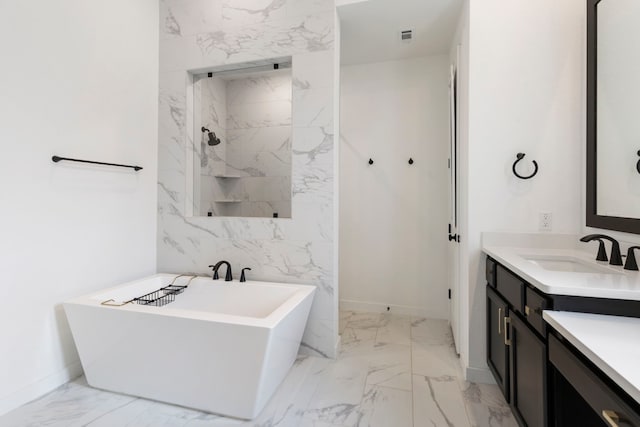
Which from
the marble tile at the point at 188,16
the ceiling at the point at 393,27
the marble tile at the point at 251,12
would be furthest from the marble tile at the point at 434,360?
the marble tile at the point at 188,16

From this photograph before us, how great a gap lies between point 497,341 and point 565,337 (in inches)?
36.4

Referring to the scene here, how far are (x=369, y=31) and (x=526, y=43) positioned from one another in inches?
49.6

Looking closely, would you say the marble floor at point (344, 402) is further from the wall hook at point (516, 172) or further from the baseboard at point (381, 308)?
the wall hook at point (516, 172)

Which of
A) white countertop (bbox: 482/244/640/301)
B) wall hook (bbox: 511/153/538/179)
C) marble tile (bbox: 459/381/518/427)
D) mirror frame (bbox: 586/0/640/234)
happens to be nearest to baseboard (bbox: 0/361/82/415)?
marble tile (bbox: 459/381/518/427)

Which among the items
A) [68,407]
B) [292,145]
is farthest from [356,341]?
[68,407]

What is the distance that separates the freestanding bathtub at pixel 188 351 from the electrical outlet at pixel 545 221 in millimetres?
1585

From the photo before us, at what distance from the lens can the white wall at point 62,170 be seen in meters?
1.78

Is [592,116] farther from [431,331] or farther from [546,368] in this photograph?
[431,331]

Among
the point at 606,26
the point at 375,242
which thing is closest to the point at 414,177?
the point at 375,242

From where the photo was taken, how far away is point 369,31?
2.65 m

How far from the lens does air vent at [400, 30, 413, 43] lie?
2.66m

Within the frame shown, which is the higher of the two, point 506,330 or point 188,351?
point 506,330

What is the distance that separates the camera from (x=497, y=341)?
1.80 metres

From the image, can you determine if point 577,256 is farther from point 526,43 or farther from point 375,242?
point 375,242
